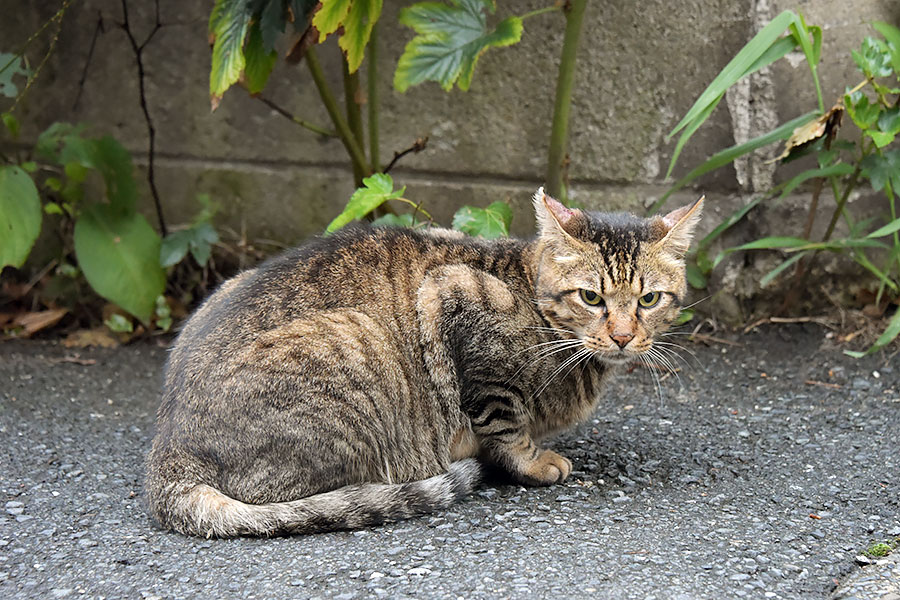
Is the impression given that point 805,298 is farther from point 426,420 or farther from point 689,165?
point 426,420

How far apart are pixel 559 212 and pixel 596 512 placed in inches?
38.0

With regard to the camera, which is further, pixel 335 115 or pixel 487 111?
pixel 487 111

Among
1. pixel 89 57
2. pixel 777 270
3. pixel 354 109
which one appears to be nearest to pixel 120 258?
pixel 89 57

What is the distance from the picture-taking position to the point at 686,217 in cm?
287

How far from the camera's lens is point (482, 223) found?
3.51 m

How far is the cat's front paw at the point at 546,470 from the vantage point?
A: 2.89 meters

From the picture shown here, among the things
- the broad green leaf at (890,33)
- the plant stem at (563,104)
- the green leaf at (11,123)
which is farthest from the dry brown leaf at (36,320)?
the broad green leaf at (890,33)

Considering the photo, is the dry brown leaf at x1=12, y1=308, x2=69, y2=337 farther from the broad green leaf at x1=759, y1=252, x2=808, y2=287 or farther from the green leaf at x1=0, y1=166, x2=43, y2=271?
the broad green leaf at x1=759, y1=252, x2=808, y2=287

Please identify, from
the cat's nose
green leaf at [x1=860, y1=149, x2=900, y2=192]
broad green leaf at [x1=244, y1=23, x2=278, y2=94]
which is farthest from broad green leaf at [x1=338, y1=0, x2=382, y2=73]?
green leaf at [x1=860, y1=149, x2=900, y2=192]

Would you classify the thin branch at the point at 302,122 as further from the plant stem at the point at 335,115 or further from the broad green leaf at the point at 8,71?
the broad green leaf at the point at 8,71

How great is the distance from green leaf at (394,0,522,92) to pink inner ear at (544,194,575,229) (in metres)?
0.94

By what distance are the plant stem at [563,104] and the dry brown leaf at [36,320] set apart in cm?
260

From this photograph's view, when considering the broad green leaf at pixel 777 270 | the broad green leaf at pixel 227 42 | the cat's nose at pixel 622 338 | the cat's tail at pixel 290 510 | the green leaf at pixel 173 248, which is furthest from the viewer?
the green leaf at pixel 173 248

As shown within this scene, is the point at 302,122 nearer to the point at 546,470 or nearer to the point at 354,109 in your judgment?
the point at 354,109
